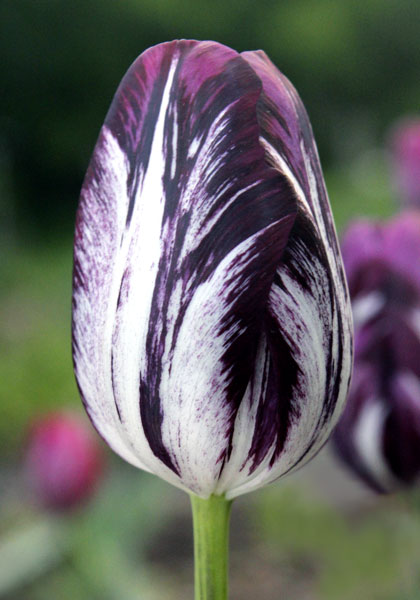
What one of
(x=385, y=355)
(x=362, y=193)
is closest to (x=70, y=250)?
(x=362, y=193)

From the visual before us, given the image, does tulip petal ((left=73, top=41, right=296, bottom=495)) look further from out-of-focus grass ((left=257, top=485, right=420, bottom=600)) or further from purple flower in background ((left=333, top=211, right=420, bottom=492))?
out-of-focus grass ((left=257, top=485, right=420, bottom=600))

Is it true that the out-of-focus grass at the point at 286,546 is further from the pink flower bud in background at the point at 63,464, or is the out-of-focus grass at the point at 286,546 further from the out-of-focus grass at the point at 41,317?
the out-of-focus grass at the point at 41,317

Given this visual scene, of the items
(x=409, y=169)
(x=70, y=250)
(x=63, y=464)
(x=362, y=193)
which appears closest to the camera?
(x=409, y=169)

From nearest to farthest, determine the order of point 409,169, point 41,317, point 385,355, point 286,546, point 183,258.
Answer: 1. point 183,258
2. point 385,355
3. point 409,169
4. point 286,546
5. point 41,317

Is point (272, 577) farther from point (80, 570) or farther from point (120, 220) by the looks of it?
point (120, 220)

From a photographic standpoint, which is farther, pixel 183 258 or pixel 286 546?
pixel 286 546

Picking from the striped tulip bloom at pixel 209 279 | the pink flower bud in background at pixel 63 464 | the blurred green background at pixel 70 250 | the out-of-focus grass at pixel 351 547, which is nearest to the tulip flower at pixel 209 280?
the striped tulip bloom at pixel 209 279

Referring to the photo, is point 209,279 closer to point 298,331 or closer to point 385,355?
point 298,331

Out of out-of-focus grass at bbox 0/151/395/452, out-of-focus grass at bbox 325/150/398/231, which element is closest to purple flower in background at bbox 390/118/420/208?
out-of-focus grass at bbox 0/151/395/452
